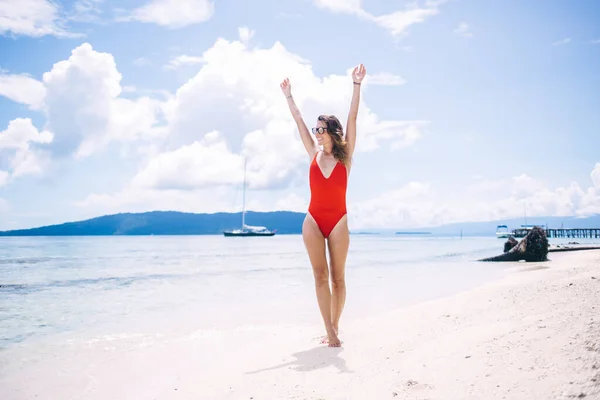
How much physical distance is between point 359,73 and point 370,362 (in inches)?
123

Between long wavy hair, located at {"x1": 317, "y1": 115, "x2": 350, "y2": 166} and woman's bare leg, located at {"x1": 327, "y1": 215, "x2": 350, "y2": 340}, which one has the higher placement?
long wavy hair, located at {"x1": 317, "y1": 115, "x2": 350, "y2": 166}

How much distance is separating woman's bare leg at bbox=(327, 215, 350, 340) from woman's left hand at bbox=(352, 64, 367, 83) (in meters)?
1.59

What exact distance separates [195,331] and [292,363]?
2.71 m

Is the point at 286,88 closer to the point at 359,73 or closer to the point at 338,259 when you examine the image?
the point at 359,73

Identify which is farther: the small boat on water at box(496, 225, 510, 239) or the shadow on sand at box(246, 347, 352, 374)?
the small boat on water at box(496, 225, 510, 239)

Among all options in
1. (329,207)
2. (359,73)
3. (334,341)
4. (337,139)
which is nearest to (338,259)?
(329,207)

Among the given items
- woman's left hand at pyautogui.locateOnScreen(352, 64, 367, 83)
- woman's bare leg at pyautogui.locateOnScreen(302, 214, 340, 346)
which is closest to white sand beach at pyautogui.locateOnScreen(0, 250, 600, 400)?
woman's bare leg at pyautogui.locateOnScreen(302, 214, 340, 346)

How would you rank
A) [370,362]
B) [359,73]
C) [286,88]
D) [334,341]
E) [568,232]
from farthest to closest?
[568,232]
[286,88]
[359,73]
[334,341]
[370,362]

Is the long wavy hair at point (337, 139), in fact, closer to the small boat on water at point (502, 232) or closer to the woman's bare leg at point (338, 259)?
the woman's bare leg at point (338, 259)

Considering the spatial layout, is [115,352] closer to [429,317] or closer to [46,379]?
[46,379]

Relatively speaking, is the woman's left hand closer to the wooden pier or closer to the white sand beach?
the white sand beach

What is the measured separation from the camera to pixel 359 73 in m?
5.05

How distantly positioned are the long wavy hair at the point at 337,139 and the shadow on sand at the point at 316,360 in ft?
6.46

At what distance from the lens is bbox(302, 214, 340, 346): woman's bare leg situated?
4648 mm
